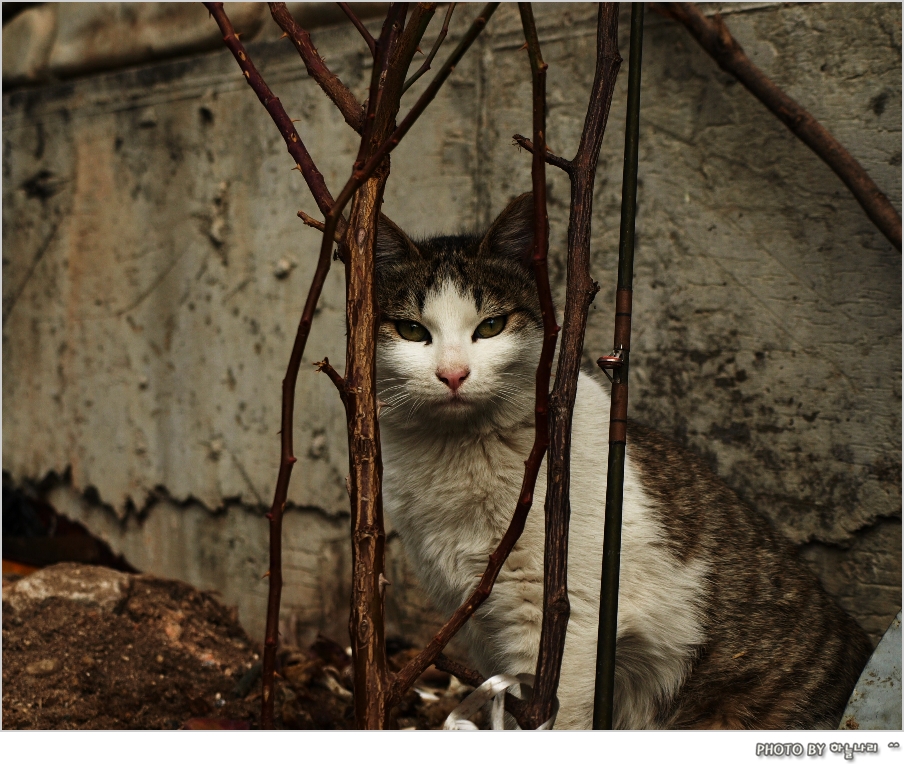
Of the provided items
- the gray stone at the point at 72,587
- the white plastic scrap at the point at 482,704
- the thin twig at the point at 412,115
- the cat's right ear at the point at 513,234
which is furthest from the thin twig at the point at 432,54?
the gray stone at the point at 72,587

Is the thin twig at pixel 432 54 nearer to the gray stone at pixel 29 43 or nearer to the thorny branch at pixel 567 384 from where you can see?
the thorny branch at pixel 567 384

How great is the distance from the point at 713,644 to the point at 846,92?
1.53 meters

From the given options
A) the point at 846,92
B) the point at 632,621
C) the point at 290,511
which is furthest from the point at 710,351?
the point at 290,511

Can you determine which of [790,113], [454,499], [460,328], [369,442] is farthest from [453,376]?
[790,113]

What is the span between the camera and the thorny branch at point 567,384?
1.20 m

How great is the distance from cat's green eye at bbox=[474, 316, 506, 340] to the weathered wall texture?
779 millimetres

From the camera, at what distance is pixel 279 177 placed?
10.2ft

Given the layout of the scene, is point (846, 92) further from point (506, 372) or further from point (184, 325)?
point (184, 325)

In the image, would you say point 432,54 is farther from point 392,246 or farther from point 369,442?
point 392,246

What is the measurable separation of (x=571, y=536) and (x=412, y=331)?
1.92 ft

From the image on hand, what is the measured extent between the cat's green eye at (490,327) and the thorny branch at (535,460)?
0.78 m

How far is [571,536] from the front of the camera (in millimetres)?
1740

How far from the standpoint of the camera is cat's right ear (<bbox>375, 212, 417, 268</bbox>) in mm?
1916

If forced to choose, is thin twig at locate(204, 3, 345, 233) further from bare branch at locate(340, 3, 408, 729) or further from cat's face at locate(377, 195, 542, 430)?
cat's face at locate(377, 195, 542, 430)
